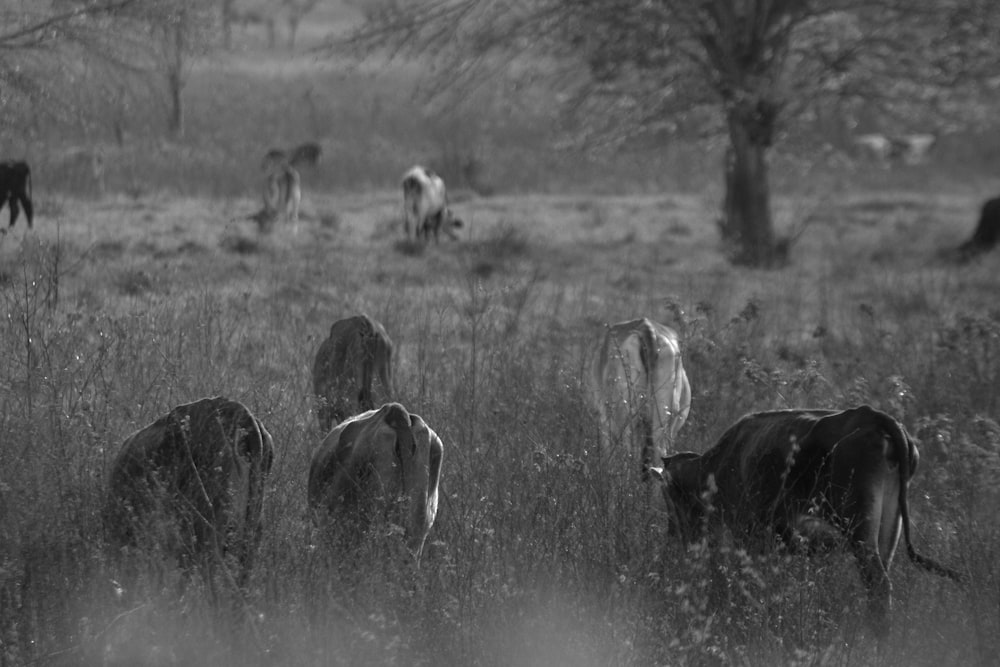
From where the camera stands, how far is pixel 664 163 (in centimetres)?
3328

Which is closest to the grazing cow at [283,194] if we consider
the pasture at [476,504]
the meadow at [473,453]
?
the meadow at [473,453]

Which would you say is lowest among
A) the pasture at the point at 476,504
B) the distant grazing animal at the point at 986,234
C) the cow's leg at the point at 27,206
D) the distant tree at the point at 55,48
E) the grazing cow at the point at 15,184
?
the pasture at the point at 476,504

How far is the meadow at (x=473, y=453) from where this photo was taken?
434 centimetres

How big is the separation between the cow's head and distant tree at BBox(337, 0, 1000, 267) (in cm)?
973

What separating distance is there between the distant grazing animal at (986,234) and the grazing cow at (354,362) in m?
13.0

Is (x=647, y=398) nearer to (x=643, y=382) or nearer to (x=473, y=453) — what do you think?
(x=643, y=382)

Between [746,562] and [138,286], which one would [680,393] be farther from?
[138,286]

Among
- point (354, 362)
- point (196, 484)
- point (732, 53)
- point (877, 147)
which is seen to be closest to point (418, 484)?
point (196, 484)

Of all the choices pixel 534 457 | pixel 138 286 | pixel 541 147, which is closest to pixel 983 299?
pixel 138 286

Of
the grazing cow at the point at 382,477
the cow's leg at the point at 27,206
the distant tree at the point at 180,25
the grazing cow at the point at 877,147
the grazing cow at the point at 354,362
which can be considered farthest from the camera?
the grazing cow at the point at 877,147

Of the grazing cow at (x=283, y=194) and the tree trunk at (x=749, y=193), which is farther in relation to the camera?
the tree trunk at (x=749, y=193)

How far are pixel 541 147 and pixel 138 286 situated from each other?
86.9ft

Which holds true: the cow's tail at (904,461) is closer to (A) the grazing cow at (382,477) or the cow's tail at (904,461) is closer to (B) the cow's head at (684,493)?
(B) the cow's head at (684,493)

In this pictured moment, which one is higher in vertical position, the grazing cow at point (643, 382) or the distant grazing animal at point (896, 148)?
the distant grazing animal at point (896, 148)
